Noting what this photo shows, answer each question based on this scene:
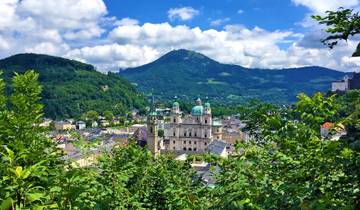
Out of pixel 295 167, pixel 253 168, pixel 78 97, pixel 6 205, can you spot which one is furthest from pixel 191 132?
pixel 78 97

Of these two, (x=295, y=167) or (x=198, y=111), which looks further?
(x=198, y=111)

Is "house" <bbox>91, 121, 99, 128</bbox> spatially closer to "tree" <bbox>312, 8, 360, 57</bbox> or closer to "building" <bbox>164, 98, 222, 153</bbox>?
"building" <bbox>164, 98, 222, 153</bbox>

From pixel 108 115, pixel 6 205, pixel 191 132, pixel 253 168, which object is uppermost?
pixel 6 205

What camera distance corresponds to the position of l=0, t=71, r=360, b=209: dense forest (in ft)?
10.7

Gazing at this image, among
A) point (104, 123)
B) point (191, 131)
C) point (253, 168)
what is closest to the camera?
point (253, 168)

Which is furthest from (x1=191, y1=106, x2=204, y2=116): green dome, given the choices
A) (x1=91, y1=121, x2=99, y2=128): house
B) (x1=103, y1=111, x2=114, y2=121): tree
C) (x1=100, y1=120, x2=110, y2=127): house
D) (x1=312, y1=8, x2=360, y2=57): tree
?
(x1=312, y1=8, x2=360, y2=57): tree

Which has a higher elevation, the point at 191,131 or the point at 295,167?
the point at 295,167

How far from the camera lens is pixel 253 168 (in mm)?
5707

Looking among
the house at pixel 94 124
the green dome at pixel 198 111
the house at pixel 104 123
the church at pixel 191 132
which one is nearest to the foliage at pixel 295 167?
the church at pixel 191 132

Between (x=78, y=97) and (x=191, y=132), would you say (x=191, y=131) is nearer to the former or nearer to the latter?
(x=191, y=132)

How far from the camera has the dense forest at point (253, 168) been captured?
3.27m

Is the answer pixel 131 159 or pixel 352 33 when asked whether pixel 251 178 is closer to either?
pixel 352 33

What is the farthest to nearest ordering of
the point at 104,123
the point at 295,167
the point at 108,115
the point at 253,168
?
1. the point at 108,115
2. the point at 104,123
3. the point at 253,168
4. the point at 295,167

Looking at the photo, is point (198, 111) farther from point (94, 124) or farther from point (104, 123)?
point (104, 123)
